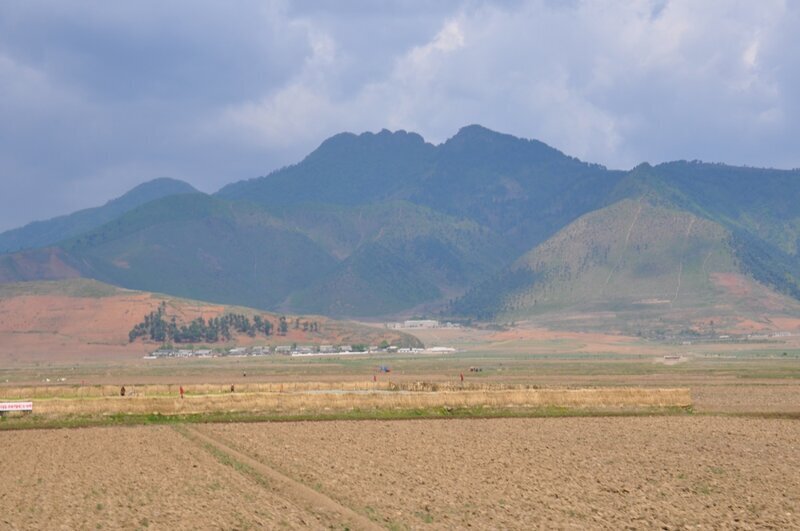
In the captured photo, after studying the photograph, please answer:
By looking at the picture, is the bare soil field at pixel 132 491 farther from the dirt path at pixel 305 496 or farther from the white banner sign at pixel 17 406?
the white banner sign at pixel 17 406

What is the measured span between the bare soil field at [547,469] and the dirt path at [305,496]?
49cm

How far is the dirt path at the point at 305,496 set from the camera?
25719 millimetres

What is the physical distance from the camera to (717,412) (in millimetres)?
57188

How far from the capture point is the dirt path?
25.7m

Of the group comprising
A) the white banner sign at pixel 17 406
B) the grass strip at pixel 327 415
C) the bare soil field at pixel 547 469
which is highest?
the white banner sign at pixel 17 406

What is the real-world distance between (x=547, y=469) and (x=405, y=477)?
504 centimetres

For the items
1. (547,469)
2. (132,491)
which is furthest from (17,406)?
(547,469)

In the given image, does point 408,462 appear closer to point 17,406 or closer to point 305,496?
point 305,496

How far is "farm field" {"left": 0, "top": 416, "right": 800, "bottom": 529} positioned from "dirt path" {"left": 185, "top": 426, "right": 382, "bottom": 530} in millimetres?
72

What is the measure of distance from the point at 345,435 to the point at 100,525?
20479mm

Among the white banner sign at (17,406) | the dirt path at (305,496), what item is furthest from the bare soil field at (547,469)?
the white banner sign at (17,406)

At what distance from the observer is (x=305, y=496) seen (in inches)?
1144

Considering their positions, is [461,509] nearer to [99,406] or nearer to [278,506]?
[278,506]

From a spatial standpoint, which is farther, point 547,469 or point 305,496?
point 547,469
